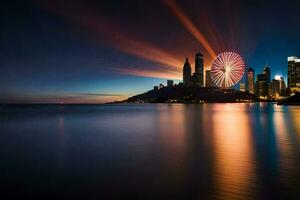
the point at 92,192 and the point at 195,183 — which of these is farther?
the point at 195,183

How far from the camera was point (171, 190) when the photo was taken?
39.9ft

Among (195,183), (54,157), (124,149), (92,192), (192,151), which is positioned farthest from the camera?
(124,149)

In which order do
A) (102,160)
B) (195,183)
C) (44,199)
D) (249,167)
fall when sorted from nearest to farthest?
(44,199)
(195,183)
(249,167)
(102,160)

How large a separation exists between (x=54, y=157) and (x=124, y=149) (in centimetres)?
666

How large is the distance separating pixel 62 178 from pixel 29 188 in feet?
6.63

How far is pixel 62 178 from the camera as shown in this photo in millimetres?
14484

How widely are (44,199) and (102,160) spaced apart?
822cm

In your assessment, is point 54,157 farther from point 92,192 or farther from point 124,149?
point 92,192

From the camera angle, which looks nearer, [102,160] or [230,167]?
[230,167]

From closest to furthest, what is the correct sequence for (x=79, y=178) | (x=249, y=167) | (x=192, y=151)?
(x=79, y=178), (x=249, y=167), (x=192, y=151)

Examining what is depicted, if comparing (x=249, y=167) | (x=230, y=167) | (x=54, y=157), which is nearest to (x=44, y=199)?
(x=54, y=157)

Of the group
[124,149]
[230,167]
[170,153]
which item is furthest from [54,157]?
[230,167]

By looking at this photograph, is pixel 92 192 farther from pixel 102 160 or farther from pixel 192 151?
pixel 192 151

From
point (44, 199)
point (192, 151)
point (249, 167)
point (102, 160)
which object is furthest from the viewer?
point (192, 151)
